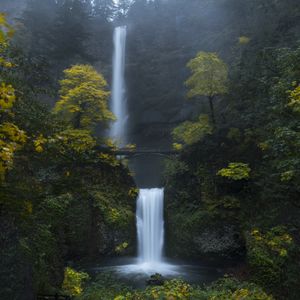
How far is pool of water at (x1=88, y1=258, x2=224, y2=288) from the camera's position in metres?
17.6

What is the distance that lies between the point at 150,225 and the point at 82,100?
9364 millimetres

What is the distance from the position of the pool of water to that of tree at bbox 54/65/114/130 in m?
9.59

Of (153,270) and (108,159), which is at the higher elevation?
(108,159)

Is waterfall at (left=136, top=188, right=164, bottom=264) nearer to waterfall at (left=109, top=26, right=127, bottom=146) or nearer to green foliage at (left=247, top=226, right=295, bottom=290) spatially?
Result: green foliage at (left=247, top=226, right=295, bottom=290)

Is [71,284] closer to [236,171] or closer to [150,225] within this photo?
[150,225]

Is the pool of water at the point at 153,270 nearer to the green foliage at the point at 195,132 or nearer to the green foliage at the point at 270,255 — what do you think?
the green foliage at the point at 270,255

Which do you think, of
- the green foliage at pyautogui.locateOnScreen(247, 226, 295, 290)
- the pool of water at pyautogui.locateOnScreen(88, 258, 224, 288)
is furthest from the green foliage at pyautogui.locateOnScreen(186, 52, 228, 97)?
the pool of water at pyautogui.locateOnScreen(88, 258, 224, 288)

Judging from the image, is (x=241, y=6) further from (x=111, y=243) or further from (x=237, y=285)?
(x=237, y=285)

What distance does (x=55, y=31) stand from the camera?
37094mm

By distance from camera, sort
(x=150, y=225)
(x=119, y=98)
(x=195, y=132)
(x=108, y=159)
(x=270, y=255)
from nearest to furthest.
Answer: (x=270, y=255) → (x=150, y=225) → (x=108, y=159) → (x=195, y=132) → (x=119, y=98)

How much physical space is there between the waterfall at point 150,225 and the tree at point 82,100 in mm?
6149

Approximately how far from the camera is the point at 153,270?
64.4ft

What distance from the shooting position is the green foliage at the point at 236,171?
66.9 feet

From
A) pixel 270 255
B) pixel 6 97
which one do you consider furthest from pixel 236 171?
pixel 6 97
